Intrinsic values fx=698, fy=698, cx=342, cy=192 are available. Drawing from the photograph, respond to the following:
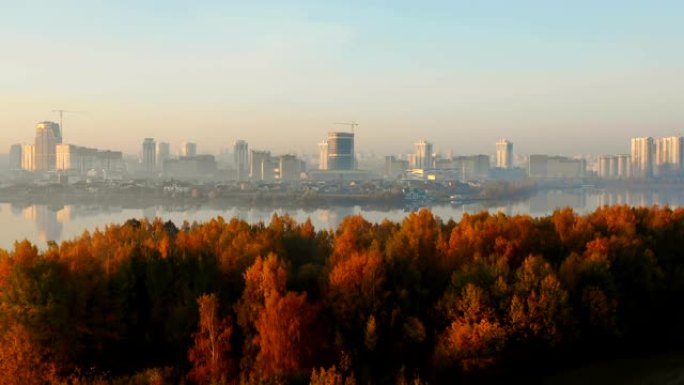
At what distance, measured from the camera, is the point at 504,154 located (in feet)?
139

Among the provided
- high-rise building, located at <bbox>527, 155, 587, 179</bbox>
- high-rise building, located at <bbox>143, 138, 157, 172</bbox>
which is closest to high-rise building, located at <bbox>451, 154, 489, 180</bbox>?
high-rise building, located at <bbox>527, 155, 587, 179</bbox>

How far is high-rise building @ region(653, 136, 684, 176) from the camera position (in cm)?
3056

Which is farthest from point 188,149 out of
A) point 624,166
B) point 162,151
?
point 624,166

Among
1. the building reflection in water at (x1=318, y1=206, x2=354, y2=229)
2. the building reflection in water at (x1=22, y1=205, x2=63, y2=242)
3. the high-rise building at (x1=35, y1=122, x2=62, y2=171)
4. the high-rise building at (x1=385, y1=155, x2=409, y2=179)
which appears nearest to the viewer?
the building reflection in water at (x1=22, y1=205, x2=63, y2=242)

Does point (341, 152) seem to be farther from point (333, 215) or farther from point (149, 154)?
point (333, 215)

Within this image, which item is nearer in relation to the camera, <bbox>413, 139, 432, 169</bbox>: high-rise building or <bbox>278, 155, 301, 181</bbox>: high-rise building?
<bbox>278, 155, 301, 181</bbox>: high-rise building

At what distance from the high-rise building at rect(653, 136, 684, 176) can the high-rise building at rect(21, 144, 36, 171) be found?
1103 inches

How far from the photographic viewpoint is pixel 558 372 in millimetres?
3461

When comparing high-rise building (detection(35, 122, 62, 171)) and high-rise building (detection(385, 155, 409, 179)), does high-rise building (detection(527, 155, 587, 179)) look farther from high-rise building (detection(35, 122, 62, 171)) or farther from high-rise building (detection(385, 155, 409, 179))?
high-rise building (detection(35, 122, 62, 171))

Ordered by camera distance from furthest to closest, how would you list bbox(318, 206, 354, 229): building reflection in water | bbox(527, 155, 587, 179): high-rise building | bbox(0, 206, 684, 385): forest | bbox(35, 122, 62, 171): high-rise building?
bbox(527, 155, 587, 179): high-rise building, bbox(35, 122, 62, 171): high-rise building, bbox(318, 206, 354, 229): building reflection in water, bbox(0, 206, 684, 385): forest

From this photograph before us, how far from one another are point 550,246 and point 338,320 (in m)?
1.68

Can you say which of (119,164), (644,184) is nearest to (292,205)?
(644,184)

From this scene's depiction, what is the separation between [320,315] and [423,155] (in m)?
36.7

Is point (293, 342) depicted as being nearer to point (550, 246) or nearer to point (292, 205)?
point (550, 246)
